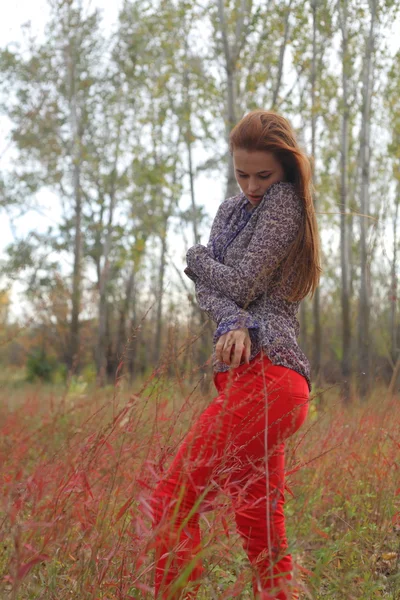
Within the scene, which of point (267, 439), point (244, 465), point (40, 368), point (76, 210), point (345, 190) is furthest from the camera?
point (40, 368)

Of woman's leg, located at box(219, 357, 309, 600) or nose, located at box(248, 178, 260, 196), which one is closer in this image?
woman's leg, located at box(219, 357, 309, 600)

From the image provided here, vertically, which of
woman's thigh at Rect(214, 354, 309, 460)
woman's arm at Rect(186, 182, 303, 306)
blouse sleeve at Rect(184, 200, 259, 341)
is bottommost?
woman's thigh at Rect(214, 354, 309, 460)

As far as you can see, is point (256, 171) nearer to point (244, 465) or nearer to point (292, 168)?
point (292, 168)

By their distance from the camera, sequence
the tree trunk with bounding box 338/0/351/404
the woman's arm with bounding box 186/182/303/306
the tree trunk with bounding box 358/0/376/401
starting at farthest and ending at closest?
the tree trunk with bounding box 338/0/351/404 → the tree trunk with bounding box 358/0/376/401 → the woman's arm with bounding box 186/182/303/306

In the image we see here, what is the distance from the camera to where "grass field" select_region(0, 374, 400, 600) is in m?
1.58

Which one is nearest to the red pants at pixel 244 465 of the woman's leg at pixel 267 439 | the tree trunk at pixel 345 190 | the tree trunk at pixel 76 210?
the woman's leg at pixel 267 439

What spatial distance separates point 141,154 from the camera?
15.7 meters

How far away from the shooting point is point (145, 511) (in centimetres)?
138

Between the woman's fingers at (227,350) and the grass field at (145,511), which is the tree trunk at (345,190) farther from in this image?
the woman's fingers at (227,350)

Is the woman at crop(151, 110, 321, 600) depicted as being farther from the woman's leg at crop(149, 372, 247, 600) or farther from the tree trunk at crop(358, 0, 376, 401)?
the tree trunk at crop(358, 0, 376, 401)

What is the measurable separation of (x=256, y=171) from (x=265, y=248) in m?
0.26

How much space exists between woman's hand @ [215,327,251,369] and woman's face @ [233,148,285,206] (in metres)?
0.46

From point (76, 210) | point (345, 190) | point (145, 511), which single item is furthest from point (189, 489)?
point (76, 210)

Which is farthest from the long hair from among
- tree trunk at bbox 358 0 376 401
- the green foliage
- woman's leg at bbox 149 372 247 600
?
the green foliage
